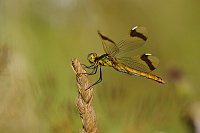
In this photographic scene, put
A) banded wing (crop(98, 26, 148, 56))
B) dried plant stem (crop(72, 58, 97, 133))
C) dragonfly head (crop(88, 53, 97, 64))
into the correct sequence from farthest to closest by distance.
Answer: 1. banded wing (crop(98, 26, 148, 56))
2. dragonfly head (crop(88, 53, 97, 64))
3. dried plant stem (crop(72, 58, 97, 133))

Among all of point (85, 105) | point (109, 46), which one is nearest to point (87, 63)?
point (109, 46)

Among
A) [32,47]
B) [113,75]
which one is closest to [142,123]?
[113,75]

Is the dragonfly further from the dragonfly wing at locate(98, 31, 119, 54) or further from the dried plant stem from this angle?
the dried plant stem

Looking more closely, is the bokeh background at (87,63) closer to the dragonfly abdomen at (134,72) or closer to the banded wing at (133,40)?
the dragonfly abdomen at (134,72)

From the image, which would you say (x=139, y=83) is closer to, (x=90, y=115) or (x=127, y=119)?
(x=127, y=119)

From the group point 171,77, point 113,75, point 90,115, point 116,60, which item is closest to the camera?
point 90,115

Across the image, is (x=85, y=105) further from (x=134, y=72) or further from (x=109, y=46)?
(x=134, y=72)

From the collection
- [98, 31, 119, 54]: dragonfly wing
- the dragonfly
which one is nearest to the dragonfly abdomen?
the dragonfly
